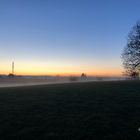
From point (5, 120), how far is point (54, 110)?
2.76 metres

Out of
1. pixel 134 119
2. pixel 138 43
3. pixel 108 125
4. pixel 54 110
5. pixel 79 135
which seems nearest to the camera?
pixel 79 135

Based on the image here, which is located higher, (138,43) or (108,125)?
(138,43)

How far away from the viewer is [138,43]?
40781 mm

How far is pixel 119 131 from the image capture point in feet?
28.8

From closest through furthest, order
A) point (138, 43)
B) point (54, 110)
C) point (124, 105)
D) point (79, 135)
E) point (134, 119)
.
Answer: point (79, 135)
point (134, 119)
point (54, 110)
point (124, 105)
point (138, 43)

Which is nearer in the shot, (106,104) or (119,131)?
(119,131)

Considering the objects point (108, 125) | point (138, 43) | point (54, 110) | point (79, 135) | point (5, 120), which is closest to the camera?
point (79, 135)

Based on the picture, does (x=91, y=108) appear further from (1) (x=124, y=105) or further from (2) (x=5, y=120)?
(2) (x=5, y=120)

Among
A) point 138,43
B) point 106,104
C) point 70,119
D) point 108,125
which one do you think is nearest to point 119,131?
point 108,125

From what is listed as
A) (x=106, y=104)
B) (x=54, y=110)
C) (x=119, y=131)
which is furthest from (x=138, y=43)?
(x=119, y=131)

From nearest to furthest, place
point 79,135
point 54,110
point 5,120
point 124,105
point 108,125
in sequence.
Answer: point 79,135, point 108,125, point 5,120, point 54,110, point 124,105

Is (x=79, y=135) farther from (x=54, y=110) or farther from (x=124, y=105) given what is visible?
(x=124, y=105)

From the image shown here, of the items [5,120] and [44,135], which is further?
[5,120]

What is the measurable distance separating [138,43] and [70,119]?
33222 millimetres
